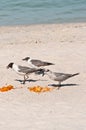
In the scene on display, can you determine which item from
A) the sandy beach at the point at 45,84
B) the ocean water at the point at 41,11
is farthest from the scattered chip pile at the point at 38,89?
the ocean water at the point at 41,11

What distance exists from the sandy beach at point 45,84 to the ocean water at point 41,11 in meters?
3.90

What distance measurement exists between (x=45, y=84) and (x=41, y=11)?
1745 centimetres

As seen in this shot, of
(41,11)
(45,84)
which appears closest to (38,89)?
(45,84)

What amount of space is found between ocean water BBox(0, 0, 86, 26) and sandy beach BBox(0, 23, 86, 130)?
390 centimetres

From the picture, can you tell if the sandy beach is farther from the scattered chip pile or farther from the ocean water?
the ocean water

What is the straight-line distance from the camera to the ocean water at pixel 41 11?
990 inches

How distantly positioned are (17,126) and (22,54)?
7.34 meters

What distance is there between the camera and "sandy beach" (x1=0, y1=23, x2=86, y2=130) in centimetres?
853

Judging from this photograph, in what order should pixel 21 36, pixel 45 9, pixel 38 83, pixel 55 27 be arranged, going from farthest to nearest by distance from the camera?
pixel 45 9 → pixel 55 27 → pixel 21 36 → pixel 38 83

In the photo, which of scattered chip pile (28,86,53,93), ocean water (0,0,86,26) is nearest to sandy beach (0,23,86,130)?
scattered chip pile (28,86,53,93)

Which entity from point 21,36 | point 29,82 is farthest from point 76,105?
point 21,36

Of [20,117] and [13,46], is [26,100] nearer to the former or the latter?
[20,117]

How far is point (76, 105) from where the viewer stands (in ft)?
31.6

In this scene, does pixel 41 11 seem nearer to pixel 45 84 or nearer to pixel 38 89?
Answer: pixel 45 84
